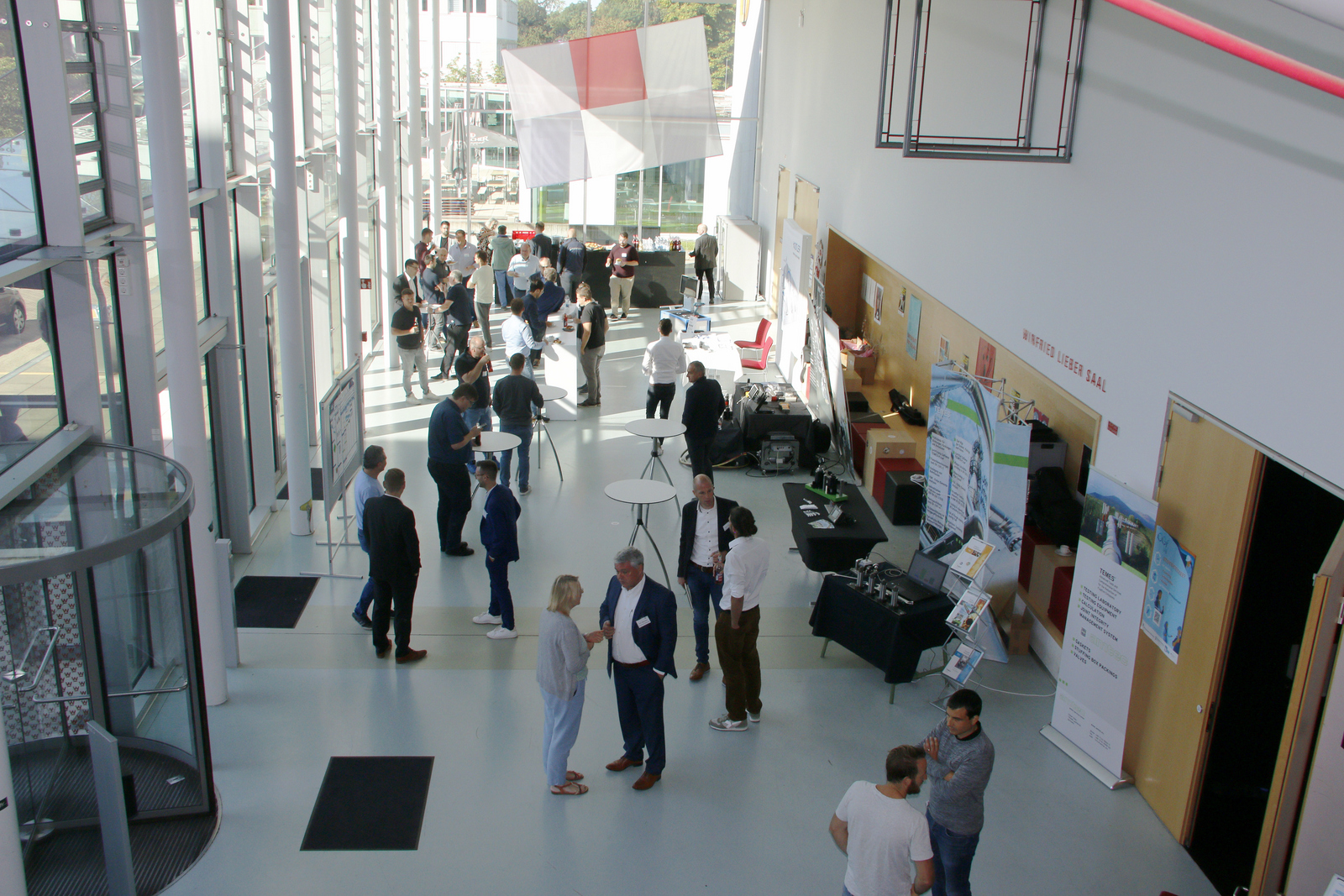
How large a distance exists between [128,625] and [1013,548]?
5.65 m

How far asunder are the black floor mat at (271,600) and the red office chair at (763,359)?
26.0 feet

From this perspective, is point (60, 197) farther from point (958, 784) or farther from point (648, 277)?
point (648, 277)

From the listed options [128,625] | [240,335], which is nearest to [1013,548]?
[128,625]

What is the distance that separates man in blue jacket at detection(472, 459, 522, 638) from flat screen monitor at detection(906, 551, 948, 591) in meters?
2.76

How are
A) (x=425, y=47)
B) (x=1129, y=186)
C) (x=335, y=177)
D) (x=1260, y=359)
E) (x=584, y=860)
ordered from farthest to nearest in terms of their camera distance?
(x=425, y=47), (x=335, y=177), (x=1129, y=186), (x=584, y=860), (x=1260, y=359)

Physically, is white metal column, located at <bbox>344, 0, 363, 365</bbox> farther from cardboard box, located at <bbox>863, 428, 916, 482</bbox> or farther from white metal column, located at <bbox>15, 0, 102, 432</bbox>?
cardboard box, located at <bbox>863, 428, 916, 482</bbox>

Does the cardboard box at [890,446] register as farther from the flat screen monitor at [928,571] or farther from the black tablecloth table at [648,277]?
the black tablecloth table at [648,277]

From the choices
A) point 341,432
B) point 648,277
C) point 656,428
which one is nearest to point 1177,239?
point 656,428

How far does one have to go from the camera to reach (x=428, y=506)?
974cm

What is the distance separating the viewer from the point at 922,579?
7184 millimetres

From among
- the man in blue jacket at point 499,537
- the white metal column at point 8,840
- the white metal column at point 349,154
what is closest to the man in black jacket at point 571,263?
the white metal column at point 349,154

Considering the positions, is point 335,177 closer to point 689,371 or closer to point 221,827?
point 689,371

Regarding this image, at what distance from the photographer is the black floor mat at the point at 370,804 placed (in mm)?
5332

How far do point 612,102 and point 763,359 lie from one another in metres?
5.95
